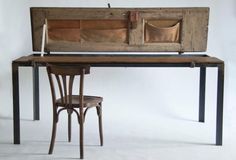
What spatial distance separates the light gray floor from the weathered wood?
0.85 meters

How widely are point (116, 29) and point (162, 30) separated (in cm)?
48

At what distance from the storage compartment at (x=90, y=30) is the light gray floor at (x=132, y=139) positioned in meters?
0.94

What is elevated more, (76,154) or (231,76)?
(231,76)

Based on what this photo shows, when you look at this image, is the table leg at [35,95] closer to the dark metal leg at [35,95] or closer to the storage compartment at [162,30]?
the dark metal leg at [35,95]

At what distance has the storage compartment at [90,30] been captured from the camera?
4.39m

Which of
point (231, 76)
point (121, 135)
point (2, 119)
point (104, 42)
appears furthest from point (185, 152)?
point (2, 119)

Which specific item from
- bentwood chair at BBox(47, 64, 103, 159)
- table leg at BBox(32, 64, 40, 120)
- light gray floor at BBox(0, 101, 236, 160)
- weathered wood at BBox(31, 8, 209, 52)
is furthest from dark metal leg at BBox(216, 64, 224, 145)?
table leg at BBox(32, 64, 40, 120)

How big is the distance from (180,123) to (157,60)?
1081mm

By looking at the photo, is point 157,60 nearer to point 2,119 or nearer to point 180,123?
point 180,123

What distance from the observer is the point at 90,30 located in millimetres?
4410

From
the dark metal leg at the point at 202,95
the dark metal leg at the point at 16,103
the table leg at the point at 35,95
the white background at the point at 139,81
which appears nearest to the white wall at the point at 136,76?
the white background at the point at 139,81

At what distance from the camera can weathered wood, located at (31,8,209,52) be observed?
4.37m

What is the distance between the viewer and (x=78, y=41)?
4.44m

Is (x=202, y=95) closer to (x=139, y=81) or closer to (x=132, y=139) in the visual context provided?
(x=139, y=81)
